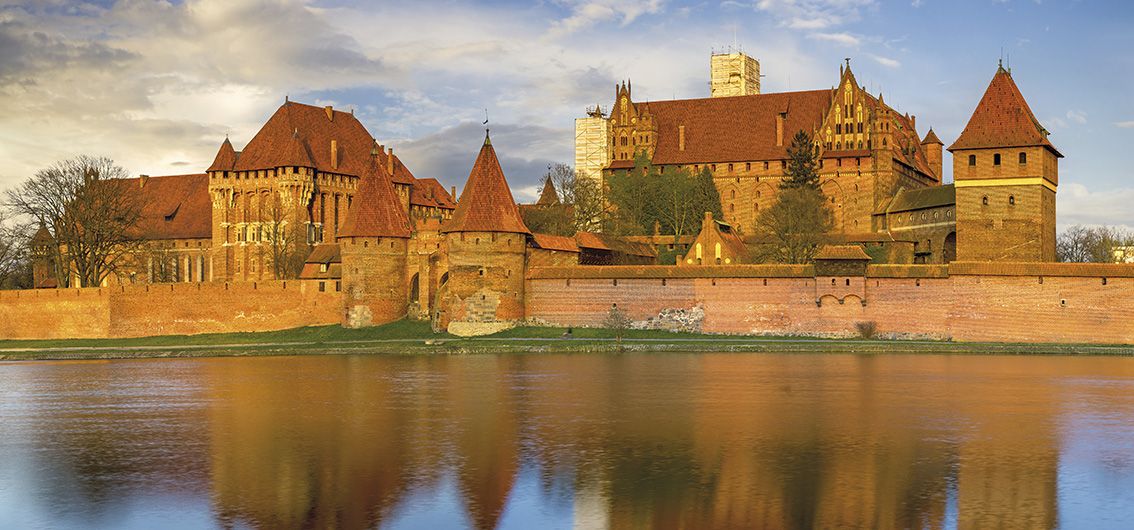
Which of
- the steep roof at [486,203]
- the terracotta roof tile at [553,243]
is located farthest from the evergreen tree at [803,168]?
the steep roof at [486,203]

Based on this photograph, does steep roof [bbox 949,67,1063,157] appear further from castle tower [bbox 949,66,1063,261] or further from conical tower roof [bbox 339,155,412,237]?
conical tower roof [bbox 339,155,412,237]

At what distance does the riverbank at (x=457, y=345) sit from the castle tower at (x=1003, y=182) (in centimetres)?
1221

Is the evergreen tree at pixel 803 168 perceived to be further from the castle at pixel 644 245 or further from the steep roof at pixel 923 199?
the steep roof at pixel 923 199

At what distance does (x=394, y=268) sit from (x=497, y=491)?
1254 inches

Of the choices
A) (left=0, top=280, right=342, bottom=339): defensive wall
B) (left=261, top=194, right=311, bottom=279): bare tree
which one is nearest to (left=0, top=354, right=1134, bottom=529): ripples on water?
(left=0, top=280, right=342, bottom=339): defensive wall

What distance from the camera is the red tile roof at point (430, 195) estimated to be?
231ft

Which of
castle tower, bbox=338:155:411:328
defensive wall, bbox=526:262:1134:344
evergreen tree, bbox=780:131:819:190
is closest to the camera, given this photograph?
defensive wall, bbox=526:262:1134:344

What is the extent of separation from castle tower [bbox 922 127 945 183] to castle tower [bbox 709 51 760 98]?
17778 mm

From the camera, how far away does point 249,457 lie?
61.3 ft

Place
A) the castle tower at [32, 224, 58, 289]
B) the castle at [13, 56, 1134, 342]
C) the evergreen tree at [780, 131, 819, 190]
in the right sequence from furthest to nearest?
the evergreen tree at [780, 131, 819, 190], the castle tower at [32, 224, 58, 289], the castle at [13, 56, 1134, 342]

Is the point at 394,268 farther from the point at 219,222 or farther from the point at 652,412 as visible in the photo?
the point at 652,412

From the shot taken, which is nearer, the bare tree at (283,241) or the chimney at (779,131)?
the bare tree at (283,241)

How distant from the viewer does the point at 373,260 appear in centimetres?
4681

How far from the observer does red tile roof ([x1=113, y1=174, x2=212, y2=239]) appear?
69688mm
